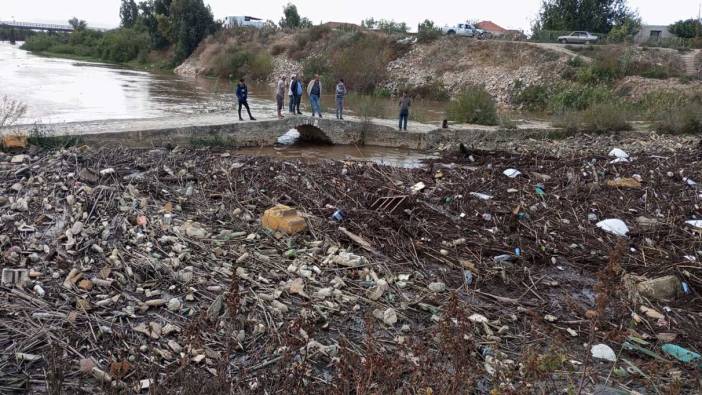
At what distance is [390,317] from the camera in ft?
16.0

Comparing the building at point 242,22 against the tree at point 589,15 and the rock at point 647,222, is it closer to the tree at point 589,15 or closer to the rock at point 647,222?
the tree at point 589,15

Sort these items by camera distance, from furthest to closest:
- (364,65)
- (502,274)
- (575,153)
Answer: (364,65) → (575,153) → (502,274)

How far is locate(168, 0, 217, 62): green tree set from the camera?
46.8m

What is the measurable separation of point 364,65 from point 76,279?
27.8 m

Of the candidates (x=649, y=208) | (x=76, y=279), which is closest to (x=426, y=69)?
(x=649, y=208)

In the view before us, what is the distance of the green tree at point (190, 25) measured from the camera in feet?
154

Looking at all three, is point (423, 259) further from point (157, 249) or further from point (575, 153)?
point (575, 153)

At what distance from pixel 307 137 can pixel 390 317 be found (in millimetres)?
10777

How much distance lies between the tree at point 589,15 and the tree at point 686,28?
3.07m

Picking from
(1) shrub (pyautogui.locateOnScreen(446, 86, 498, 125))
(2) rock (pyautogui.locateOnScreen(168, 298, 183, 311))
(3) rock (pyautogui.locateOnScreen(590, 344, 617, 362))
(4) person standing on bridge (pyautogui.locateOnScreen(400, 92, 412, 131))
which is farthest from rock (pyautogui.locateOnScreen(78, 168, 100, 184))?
(1) shrub (pyautogui.locateOnScreen(446, 86, 498, 125))

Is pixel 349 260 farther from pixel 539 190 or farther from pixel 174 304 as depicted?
pixel 539 190

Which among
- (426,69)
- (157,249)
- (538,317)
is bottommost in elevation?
Answer: (538,317)

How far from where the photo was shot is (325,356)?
4.25 metres

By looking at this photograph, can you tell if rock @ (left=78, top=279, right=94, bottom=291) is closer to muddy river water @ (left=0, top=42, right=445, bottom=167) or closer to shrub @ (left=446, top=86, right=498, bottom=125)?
muddy river water @ (left=0, top=42, right=445, bottom=167)
